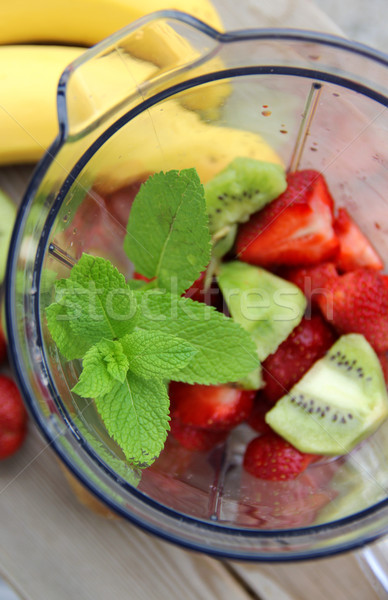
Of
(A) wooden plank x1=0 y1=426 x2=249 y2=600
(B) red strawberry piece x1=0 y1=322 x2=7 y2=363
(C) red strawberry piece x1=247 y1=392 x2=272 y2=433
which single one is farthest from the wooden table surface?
(C) red strawberry piece x1=247 y1=392 x2=272 y2=433

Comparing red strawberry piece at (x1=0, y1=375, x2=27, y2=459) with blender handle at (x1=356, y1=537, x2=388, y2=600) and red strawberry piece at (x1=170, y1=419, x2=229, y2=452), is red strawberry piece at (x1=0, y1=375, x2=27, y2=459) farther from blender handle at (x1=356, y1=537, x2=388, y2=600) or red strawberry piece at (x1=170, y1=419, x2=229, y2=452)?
blender handle at (x1=356, y1=537, x2=388, y2=600)

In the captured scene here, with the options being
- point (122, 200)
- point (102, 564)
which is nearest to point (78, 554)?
point (102, 564)

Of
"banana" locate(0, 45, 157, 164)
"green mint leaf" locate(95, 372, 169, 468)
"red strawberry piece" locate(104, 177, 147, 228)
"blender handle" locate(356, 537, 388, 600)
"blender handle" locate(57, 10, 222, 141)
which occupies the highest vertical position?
"banana" locate(0, 45, 157, 164)

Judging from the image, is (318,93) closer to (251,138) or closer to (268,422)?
(251,138)

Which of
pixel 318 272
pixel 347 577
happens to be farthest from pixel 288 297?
pixel 347 577

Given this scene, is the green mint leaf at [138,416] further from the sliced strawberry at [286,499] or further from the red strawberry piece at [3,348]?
the red strawberry piece at [3,348]

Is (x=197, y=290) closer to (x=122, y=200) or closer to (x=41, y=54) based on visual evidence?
(x=122, y=200)
